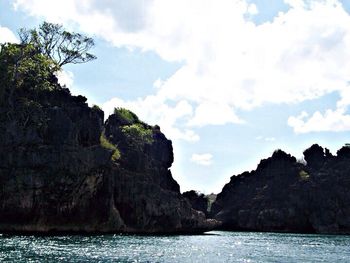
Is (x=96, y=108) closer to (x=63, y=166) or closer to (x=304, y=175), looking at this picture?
(x=63, y=166)

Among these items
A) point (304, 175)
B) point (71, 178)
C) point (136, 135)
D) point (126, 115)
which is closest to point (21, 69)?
point (71, 178)

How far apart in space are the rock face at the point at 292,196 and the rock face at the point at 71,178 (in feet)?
137

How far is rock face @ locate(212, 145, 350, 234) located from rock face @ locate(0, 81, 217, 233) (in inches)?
1648

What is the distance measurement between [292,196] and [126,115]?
5795 cm

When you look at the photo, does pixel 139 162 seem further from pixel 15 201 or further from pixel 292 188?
pixel 292 188

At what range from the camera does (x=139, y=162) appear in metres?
107

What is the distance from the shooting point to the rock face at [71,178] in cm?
7819

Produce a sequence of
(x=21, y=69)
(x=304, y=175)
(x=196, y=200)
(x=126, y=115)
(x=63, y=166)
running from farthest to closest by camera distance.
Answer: (x=196, y=200) → (x=304, y=175) → (x=126, y=115) → (x=21, y=69) → (x=63, y=166)

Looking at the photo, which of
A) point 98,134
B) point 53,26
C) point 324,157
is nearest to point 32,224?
point 98,134

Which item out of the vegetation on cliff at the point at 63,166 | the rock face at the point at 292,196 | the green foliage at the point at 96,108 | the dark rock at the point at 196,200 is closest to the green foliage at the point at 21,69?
the vegetation on cliff at the point at 63,166

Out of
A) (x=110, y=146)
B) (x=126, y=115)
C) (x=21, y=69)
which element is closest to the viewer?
(x=21, y=69)

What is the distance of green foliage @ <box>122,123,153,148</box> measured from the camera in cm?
11194

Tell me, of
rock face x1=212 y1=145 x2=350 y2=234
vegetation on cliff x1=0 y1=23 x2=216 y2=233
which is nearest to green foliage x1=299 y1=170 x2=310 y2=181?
rock face x1=212 y1=145 x2=350 y2=234

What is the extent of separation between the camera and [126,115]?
12375cm
